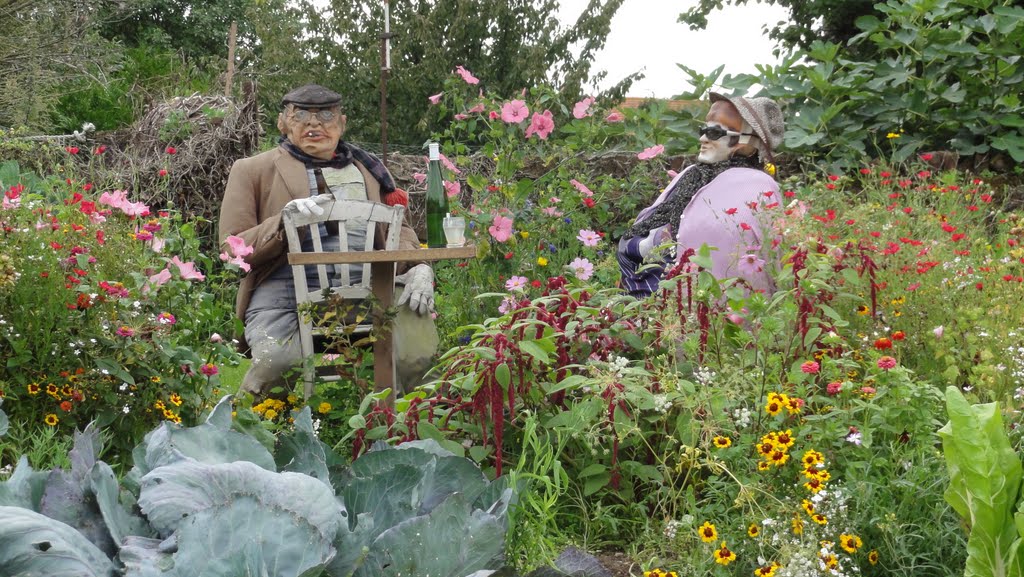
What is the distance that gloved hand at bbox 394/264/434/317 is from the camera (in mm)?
4266

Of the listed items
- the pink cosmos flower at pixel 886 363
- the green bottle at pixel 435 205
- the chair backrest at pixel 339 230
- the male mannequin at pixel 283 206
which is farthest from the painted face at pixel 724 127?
the pink cosmos flower at pixel 886 363

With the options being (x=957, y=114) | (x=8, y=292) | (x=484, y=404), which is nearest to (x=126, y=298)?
(x=8, y=292)

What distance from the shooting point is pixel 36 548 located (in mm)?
1377

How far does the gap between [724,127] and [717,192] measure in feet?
1.16

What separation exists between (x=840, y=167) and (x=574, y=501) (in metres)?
5.17

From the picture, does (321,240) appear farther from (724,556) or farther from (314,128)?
(724,556)

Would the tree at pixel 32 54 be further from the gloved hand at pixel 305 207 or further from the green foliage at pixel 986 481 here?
the green foliage at pixel 986 481

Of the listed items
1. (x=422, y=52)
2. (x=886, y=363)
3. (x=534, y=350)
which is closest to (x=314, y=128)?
(x=534, y=350)

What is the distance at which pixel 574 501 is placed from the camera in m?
2.87

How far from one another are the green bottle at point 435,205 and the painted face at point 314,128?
0.57m

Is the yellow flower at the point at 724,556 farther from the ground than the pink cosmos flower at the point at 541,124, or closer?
closer

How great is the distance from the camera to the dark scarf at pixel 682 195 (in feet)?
15.6

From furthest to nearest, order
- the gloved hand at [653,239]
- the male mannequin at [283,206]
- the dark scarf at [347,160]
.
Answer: the gloved hand at [653,239]
the dark scarf at [347,160]
the male mannequin at [283,206]

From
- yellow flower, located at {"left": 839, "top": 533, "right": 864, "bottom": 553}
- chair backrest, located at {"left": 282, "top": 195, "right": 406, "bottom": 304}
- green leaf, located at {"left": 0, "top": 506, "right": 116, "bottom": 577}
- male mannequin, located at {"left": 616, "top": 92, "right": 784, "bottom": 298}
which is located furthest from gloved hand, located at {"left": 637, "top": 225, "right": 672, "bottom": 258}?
green leaf, located at {"left": 0, "top": 506, "right": 116, "bottom": 577}
